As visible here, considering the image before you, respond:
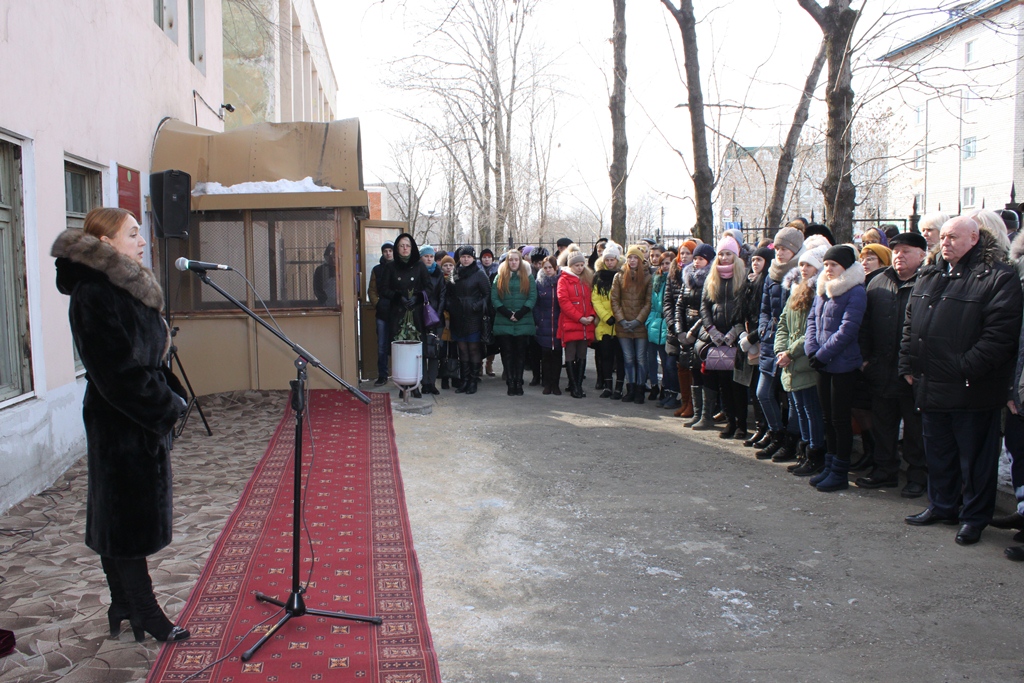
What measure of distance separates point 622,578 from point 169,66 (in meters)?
9.58

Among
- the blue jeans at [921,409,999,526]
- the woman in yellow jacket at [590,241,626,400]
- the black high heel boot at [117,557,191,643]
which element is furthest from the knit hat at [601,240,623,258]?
the black high heel boot at [117,557,191,643]

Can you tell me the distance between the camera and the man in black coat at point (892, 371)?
620 cm

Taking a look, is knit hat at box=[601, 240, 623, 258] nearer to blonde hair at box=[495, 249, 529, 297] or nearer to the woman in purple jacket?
blonde hair at box=[495, 249, 529, 297]

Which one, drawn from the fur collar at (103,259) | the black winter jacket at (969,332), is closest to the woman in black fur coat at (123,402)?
the fur collar at (103,259)

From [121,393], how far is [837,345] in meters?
5.00

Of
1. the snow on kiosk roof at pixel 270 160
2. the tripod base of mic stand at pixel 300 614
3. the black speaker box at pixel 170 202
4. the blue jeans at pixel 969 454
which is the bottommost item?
the tripod base of mic stand at pixel 300 614

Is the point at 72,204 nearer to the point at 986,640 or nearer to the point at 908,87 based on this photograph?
the point at 986,640

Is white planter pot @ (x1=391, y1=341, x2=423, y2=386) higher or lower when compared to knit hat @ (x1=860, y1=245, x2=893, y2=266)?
lower

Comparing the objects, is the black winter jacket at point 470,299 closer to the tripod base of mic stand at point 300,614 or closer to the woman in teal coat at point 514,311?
the woman in teal coat at point 514,311

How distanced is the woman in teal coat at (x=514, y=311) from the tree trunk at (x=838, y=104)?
12.9 ft

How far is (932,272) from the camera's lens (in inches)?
216

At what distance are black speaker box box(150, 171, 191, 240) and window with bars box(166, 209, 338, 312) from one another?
54.9 inches

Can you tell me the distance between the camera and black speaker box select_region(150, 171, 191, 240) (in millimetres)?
8711

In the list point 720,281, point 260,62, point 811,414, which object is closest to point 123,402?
point 811,414
